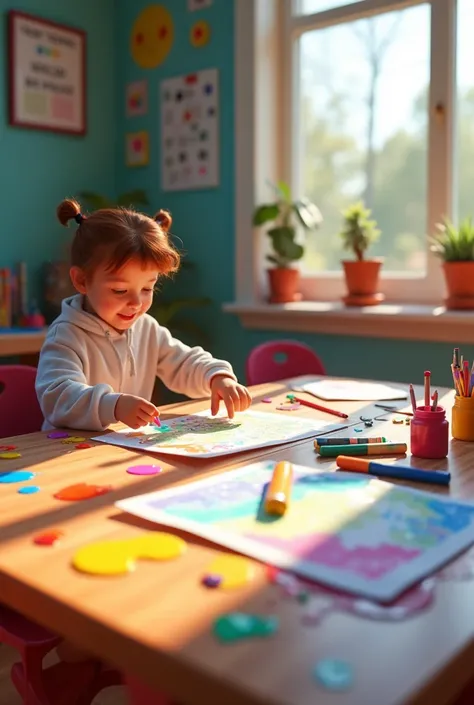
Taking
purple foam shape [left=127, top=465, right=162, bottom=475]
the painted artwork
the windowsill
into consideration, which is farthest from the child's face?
the painted artwork

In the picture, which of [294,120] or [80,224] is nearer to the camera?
[80,224]

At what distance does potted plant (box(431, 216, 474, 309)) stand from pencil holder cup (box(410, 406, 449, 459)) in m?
1.42

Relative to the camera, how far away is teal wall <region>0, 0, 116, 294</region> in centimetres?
302

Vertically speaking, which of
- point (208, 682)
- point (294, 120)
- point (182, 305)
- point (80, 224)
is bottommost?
point (208, 682)

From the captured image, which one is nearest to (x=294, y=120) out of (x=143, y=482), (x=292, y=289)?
(x=292, y=289)

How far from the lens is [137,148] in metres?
3.32

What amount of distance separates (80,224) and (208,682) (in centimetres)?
112

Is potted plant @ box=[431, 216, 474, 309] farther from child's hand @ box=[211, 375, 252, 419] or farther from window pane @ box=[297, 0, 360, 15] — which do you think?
child's hand @ box=[211, 375, 252, 419]

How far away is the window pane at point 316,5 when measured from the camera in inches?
110

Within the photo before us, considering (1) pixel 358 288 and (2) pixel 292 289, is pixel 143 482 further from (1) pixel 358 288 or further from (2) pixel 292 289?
(2) pixel 292 289

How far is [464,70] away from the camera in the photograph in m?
2.53

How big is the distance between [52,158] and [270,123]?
95 cm

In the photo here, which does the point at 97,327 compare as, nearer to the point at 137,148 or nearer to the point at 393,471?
the point at 393,471

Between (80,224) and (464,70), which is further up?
(464,70)
